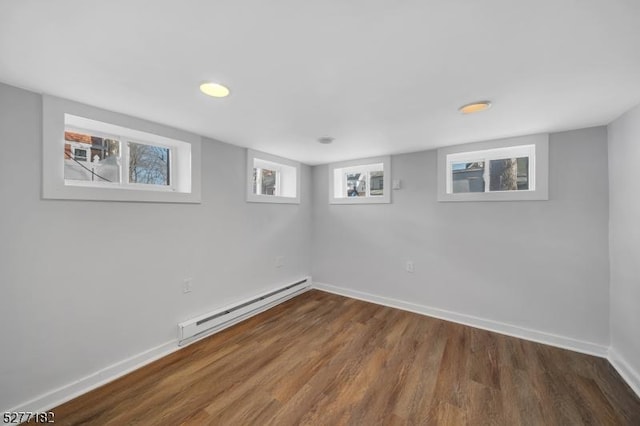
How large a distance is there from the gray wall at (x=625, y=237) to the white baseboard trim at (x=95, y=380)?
3.61 m

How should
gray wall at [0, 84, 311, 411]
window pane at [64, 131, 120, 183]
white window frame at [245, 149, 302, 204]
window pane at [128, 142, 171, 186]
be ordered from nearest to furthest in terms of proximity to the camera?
gray wall at [0, 84, 311, 411]
window pane at [64, 131, 120, 183]
window pane at [128, 142, 171, 186]
white window frame at [245, 149, 302, 204]

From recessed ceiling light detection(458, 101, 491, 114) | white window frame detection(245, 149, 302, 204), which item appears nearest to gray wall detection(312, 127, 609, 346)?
white window frame detection(245, 149, 302, 204)

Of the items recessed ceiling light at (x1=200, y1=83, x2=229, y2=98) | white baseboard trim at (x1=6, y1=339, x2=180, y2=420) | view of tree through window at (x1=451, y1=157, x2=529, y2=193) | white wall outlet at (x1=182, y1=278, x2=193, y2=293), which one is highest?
recessed ceiling light at (x1=200, y1=83, x2=229, y2=98)

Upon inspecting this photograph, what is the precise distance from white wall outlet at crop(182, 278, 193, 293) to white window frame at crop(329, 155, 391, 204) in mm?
2141

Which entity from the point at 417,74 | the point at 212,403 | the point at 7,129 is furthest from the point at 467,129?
the point at 7,129

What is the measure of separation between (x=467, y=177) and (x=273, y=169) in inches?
A: 99.7

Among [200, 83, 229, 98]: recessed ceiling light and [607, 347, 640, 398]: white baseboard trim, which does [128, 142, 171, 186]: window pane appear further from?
[607, 347, 640, 398]: white baseboard trim

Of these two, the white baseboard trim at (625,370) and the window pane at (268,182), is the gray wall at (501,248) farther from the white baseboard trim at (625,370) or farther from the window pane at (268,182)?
the window pane at (268,182)

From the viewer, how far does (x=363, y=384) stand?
171cm

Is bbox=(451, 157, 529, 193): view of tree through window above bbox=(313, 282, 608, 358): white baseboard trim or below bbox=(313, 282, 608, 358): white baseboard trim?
above

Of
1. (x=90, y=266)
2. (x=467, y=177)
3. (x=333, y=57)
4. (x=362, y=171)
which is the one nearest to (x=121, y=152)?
(x=90, y=266)

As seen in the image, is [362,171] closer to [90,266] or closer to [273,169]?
[273,169]

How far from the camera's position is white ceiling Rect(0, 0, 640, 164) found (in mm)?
887

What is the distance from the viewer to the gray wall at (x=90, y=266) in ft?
4.64
